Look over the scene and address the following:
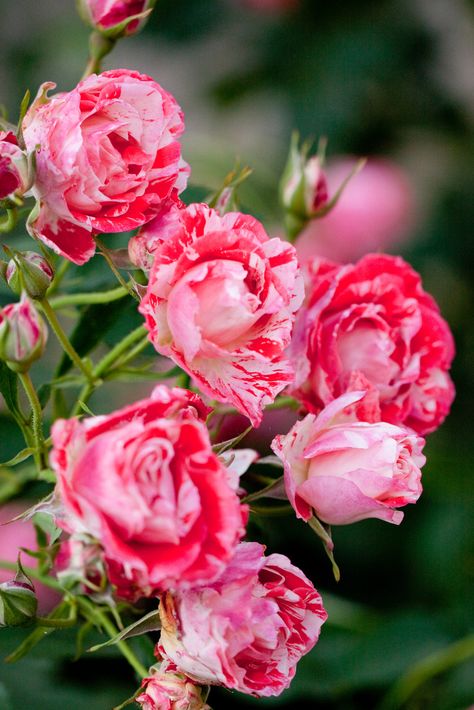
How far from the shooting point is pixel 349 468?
48 centimetres

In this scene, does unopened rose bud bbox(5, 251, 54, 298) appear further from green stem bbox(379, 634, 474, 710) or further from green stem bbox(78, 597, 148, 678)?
green stem bbox(379, 634, 474, 710)

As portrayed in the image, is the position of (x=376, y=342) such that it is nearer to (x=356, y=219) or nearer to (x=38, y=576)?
(x=38, y=576)

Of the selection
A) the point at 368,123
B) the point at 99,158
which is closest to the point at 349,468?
the point at 99,158

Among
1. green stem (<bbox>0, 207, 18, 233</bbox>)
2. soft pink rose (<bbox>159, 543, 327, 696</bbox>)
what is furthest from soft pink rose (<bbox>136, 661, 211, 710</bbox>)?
green stem (<bbox>0, 207, 18, 233</bbox>)

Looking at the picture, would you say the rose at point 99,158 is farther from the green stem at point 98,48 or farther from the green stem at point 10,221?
the green stem at point 98,48

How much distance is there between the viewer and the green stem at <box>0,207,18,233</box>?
0.48m

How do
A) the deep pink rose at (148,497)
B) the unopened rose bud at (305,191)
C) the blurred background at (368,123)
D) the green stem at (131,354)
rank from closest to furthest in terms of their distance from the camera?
the deep pink rose at (148,497)
the green stem at (131,354)
the unopened rose bud at (305,191)
the blurred background at (368,123)

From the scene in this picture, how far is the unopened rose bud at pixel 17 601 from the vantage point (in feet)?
1.54

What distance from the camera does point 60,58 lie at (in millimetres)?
1477

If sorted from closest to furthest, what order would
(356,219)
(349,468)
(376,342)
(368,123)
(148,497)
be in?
1. (148,497)
2. (349,468)
3. (376,342)
4. (356,219)
5. (368,123)

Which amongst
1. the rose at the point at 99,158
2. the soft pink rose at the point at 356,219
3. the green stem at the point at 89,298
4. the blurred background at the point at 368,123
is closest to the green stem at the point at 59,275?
the green stem at the point at 89,298

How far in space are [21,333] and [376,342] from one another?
0.73 feet

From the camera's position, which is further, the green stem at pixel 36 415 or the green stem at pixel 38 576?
the green stem at pixel 38 576

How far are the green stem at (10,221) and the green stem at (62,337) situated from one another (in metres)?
0.04
